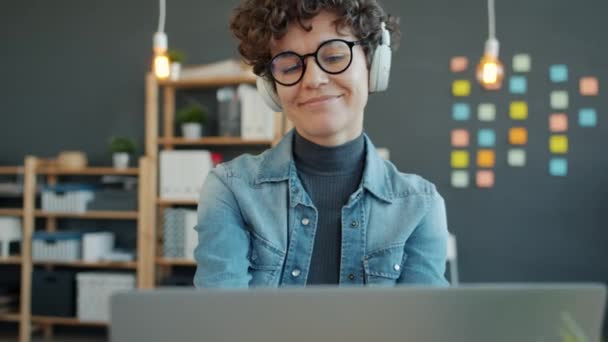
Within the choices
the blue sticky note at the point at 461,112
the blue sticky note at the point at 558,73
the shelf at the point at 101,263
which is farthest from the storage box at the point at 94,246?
the blue sticky note at the point at 558,73

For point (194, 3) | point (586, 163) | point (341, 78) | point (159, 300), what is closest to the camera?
point (159, 300)

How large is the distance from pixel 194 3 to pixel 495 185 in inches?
96.6

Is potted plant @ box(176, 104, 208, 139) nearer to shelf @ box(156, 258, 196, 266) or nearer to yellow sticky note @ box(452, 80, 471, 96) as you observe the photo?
shelf @ box(156, 258, 196, 266)

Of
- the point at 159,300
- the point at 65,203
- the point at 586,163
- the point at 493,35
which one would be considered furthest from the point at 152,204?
the point at 159,300

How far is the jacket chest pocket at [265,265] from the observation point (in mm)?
1044

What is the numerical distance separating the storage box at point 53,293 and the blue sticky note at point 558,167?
3248 millimetres

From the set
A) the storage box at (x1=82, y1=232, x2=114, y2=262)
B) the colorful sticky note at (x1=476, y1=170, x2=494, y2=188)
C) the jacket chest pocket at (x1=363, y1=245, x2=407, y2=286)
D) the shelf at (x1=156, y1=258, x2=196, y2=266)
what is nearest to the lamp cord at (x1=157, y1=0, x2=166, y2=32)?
the storage box at (x1=82, y1=232, x2=114, y2=262)

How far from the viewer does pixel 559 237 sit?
12.0 ft

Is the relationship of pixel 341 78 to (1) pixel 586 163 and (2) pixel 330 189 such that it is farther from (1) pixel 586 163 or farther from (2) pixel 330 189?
(1) pixel 586 163

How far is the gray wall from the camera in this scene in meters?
3.64

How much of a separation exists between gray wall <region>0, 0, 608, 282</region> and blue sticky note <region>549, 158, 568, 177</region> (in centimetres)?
4

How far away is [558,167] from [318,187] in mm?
3010

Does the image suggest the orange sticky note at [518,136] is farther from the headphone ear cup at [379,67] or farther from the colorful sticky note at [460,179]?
the headphone ear cup at [379,67]

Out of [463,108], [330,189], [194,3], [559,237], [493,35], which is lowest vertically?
[559,237]
